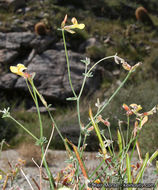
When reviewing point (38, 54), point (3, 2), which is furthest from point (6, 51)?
point (3, 2)

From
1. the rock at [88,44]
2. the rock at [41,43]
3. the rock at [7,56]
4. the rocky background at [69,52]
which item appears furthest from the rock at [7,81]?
the rock at [88,44]

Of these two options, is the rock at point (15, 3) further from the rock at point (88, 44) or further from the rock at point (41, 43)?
the rock at point (88, 44)

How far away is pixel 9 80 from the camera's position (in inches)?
249

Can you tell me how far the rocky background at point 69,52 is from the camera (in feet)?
19.2

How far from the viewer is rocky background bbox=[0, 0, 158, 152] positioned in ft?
19.2

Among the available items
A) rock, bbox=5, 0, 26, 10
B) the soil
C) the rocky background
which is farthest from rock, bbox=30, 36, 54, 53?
the soil

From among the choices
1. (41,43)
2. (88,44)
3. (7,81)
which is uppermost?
(41,43)

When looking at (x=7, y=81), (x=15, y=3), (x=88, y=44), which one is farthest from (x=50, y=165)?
(x=15, y=3)

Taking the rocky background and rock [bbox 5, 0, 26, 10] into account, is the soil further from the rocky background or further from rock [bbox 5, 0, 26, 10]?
rock [bbox 5, 0, 26, 10]

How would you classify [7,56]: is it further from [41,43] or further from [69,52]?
[69,52]

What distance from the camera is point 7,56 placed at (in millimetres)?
6621

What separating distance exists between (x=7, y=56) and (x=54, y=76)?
1316mm

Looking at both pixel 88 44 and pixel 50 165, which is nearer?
pixel 50 165

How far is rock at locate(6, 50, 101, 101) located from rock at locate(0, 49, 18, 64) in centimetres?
51
